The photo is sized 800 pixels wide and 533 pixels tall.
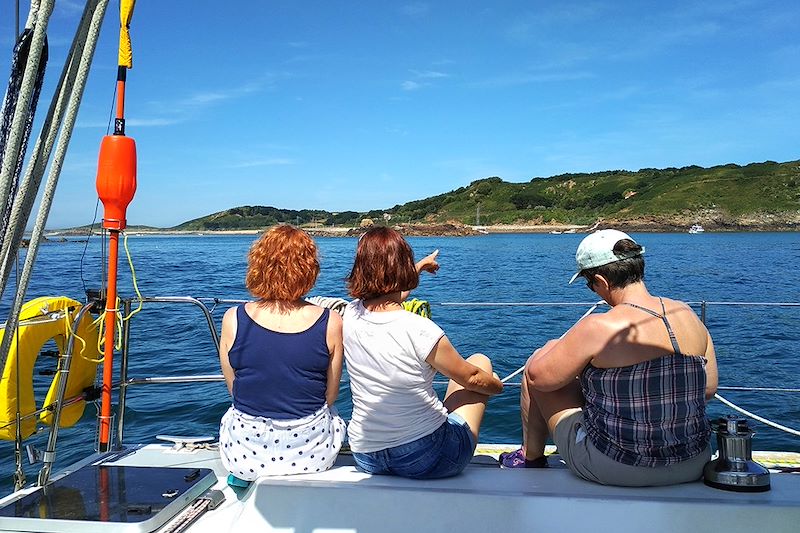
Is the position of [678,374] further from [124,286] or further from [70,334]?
[124,286]

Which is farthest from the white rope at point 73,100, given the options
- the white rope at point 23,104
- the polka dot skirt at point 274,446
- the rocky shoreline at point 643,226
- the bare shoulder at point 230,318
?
the rocky shoreline at point 643,226

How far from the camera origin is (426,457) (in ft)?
7.43

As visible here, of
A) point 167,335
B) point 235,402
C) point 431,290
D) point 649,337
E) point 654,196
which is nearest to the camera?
point 649,337

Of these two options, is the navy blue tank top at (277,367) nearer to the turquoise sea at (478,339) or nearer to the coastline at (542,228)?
the turquoise sea at (478,339)

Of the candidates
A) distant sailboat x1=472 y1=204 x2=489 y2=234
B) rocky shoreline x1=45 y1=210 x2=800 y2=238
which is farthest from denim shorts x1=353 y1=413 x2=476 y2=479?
distant sailboat x1=472 y1=204 x2=489 y2=234

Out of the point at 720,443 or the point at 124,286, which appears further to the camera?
the point at 124,286

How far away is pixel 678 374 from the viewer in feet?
6.84

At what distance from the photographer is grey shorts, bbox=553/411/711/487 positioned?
7.00 ft

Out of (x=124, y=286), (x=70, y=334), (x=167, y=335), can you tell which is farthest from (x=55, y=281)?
(x=70, y=334)

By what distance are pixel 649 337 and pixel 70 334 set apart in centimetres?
237

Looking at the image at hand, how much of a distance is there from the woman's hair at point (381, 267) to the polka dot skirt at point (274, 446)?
19.1 inches

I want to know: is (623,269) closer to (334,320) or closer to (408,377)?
(408,377)

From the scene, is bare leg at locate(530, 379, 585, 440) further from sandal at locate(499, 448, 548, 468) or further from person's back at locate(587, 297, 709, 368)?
person's back at locate(587, 297, 709, 368)

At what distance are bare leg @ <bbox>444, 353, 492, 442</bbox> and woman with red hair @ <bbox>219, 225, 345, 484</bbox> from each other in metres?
0.52
